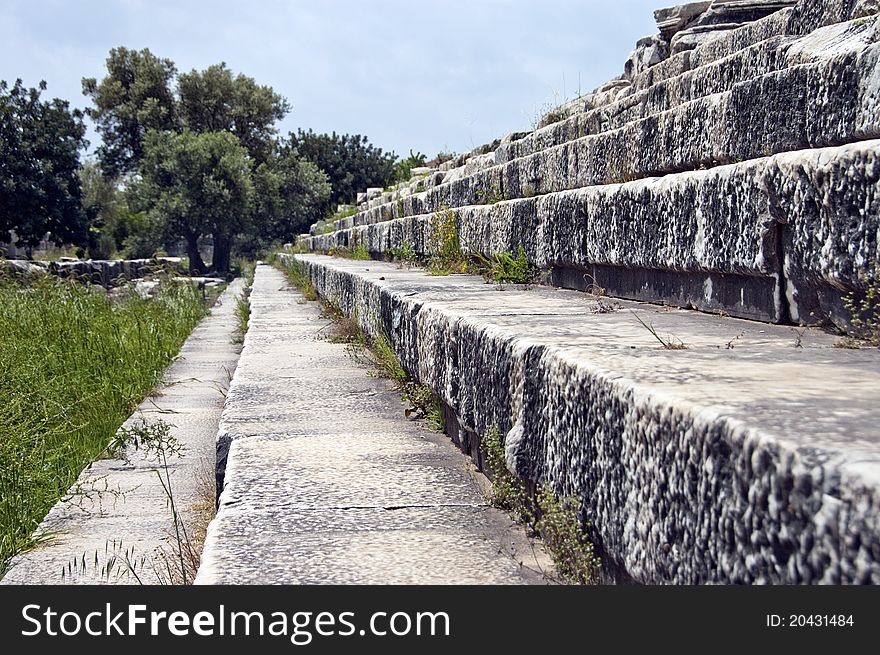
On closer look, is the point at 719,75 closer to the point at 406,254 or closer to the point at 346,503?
the point at 346,503

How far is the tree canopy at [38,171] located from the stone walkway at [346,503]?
3673cm

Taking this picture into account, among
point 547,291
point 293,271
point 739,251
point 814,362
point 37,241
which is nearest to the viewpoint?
point 814,362

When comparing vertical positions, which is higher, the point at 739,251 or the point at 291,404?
the point at 739,251

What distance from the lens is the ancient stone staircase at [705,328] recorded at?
3.77ft

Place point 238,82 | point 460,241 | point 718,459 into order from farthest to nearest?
point 238,82, point 460,241, point 718,459

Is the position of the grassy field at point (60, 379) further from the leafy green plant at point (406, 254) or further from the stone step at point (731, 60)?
the stone step at point (731, 60)

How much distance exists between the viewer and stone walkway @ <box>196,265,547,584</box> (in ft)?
6.26

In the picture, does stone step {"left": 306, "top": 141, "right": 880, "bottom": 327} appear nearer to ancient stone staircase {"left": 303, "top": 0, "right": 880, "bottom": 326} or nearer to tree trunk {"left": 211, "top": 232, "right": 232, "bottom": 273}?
ancient stone staircase {"left": 303, "top": 0, "right": 880, "bottom": 326}

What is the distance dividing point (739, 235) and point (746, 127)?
0.56 m

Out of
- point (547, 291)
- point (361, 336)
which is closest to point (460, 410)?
point (547, 291)

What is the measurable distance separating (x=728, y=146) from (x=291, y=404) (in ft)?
6.34

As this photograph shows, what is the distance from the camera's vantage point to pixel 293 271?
14.9 metres

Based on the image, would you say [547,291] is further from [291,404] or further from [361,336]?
[361,336]

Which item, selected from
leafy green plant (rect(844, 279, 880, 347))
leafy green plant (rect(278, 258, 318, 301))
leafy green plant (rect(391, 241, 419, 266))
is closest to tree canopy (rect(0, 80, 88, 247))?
leafy green plant (rect(278, 258, 318, 301))
